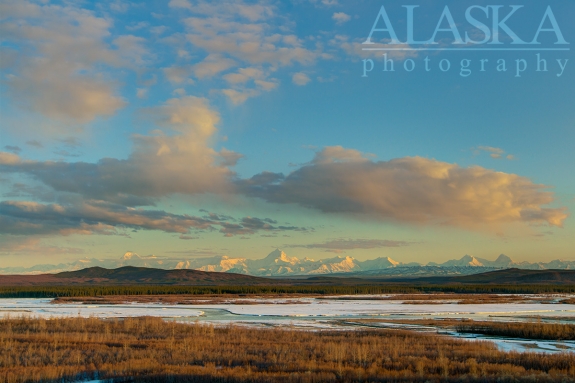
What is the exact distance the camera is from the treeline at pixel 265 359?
51.1 ft

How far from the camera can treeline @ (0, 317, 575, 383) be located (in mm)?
15586

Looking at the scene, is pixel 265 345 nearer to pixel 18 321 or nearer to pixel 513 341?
pixel 513 341

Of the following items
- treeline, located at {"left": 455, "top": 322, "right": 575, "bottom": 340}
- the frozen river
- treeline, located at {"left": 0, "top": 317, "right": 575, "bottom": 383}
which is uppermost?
treeline, located at {"left": 0, "top": 317, "right": 575, "bottom": 383}

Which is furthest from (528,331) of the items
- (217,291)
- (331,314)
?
(217,291)


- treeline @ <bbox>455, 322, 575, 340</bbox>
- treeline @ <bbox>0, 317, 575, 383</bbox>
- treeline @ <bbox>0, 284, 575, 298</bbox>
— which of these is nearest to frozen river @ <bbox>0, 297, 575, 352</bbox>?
treeline @ <bbox>455, 322, 575, 340</bbox>

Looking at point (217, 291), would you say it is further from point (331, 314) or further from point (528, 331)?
point (528, 331)

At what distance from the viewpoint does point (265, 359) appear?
63.4 ft

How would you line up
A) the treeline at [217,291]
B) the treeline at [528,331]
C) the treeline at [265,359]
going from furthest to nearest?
the treeline at [217,291] < the treeline at [528,331] < the treeline at [265,359]

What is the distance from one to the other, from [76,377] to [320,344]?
433 inches

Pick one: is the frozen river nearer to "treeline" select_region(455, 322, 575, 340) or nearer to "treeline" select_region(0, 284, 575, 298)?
"treeline" select_region(455, 322, 575, 340)

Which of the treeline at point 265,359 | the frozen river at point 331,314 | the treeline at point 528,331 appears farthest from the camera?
the frozen river at point 331,314

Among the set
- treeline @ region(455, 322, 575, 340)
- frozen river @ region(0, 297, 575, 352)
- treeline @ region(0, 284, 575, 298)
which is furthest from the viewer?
treeline @ region(0, 284, 575, 298)

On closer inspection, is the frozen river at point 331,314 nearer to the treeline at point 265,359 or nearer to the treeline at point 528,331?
the treeline at point 528,331

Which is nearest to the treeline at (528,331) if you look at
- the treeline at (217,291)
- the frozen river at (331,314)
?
the frozen river at (331,314)
